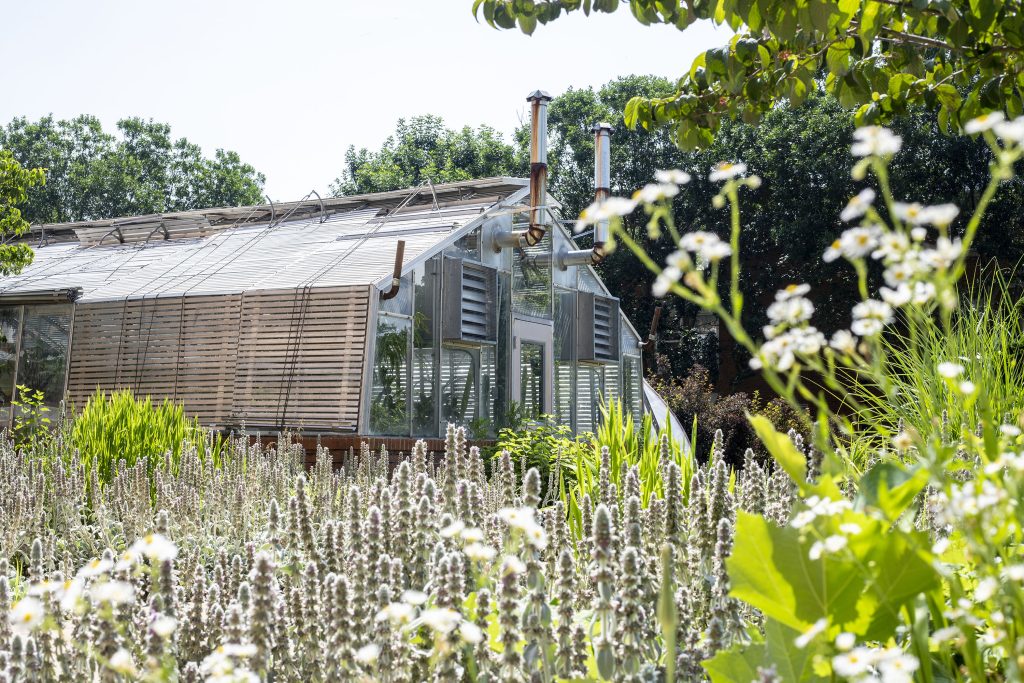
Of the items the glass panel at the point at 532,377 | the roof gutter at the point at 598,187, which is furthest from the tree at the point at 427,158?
the glass panel at the point at 532,377

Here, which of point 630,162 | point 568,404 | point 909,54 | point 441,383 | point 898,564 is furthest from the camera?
point 630,162

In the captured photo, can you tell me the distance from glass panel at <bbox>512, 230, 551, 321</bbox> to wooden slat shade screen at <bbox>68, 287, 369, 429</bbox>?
3143mm

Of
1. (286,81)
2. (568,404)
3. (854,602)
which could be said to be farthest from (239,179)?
(854,602)

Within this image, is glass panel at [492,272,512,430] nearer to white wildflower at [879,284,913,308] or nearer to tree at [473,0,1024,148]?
tree at [473,0,1024,148]

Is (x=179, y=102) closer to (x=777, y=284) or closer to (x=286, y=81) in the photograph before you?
(x=286, y=81)

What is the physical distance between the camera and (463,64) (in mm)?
14969

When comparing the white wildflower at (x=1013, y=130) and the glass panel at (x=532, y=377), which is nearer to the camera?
the white wildflower at (x=1013, y=130)

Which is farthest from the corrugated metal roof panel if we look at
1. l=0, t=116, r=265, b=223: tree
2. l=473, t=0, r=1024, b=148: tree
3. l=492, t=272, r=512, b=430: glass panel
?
l=0, t=116, r=265, b=223: tree

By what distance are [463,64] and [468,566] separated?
532 inches

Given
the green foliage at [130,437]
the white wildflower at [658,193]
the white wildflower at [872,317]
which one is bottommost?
the green foliage at [130,437]

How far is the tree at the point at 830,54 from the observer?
3225mm

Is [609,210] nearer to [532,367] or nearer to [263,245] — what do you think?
[532,367]

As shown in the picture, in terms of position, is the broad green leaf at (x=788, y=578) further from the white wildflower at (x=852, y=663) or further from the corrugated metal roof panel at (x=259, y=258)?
the corrugated metal roof panel at (x=259, y=258)

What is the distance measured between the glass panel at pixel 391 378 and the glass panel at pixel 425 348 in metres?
0.17
